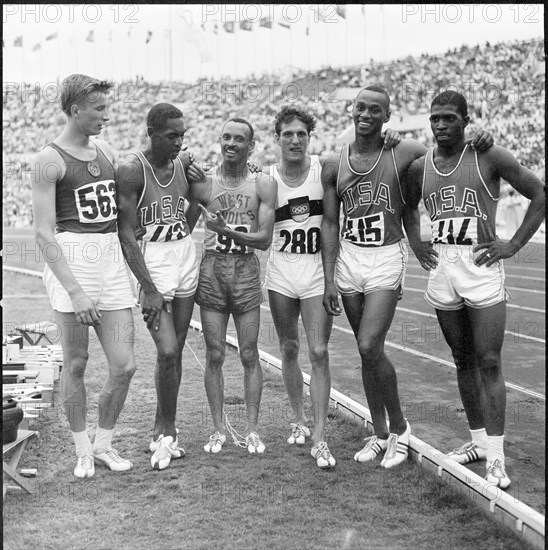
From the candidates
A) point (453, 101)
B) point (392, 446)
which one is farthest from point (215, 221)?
point (392, 446)

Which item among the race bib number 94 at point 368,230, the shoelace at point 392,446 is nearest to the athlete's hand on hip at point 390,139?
the race bib number 94 at point 368,230

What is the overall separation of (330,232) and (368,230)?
0.24m

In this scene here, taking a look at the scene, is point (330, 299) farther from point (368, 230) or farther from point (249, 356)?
point (249, 356)

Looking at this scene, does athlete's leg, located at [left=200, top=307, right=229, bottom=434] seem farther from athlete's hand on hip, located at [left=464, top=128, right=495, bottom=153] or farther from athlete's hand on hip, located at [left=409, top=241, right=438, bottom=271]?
athlete's hand on hip, located at [left=464, top=128, right=495, bottom=153]

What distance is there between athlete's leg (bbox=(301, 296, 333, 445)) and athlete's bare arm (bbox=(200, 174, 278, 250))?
20.6 inches

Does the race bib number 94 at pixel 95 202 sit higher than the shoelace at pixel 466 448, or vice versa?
the race bib number 94 at pixel 95 202

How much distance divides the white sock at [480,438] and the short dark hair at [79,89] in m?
3.09

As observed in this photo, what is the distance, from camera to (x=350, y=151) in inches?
189

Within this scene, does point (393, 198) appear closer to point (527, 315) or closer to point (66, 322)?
point (66, 322)

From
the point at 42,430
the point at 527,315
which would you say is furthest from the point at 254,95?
the point at 42,430

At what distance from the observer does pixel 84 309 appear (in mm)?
4250

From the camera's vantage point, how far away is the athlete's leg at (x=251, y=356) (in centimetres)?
496

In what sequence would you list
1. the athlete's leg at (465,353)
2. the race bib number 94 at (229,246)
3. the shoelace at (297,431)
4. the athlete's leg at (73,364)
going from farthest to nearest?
the shoelace at (297,431), the race bib number 94 at (229,246), the athlete's leg at (465,353), the athlete's leg at (73,364)

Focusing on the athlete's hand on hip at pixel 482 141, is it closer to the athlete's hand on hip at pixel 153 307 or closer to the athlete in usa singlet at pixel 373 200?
the athlete in usa singlet at pixel 373 200
